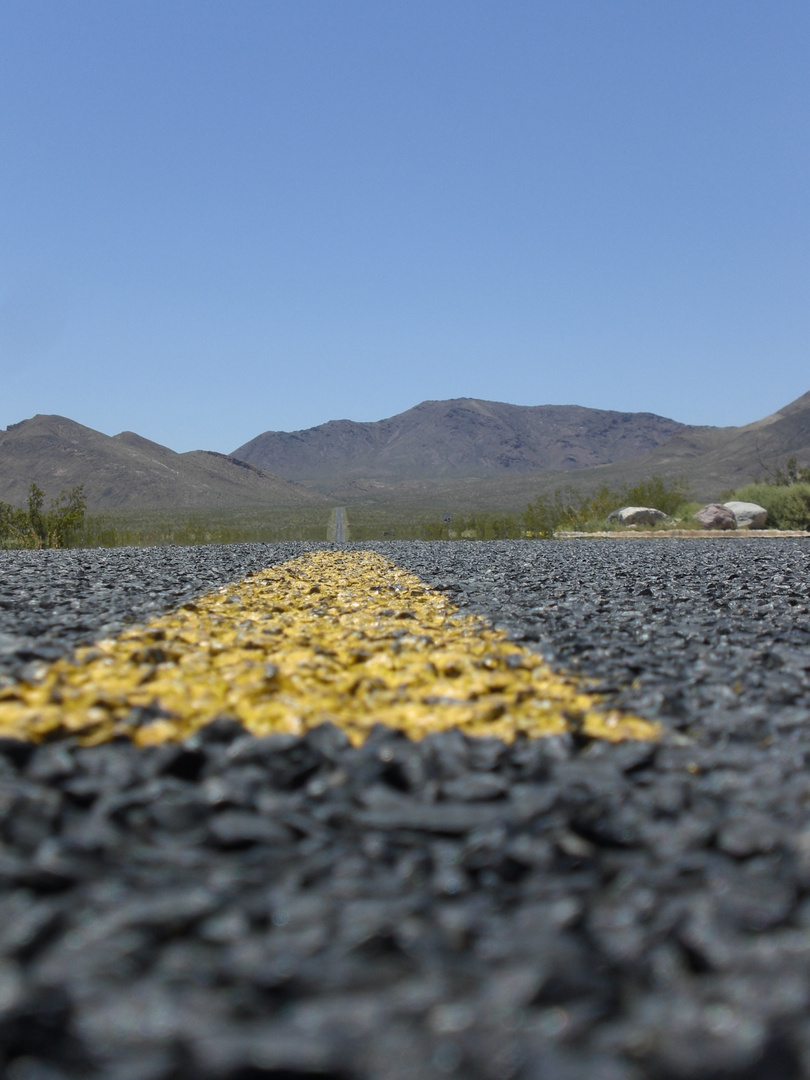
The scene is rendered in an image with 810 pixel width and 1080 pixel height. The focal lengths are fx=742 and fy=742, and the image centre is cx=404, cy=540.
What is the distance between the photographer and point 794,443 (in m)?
143

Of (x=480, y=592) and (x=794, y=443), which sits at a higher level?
(x=794, y=443)

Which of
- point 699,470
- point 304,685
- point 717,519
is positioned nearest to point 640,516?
point 717,519

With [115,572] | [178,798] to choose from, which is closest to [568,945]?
[178,798]

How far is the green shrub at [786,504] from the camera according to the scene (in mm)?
25266

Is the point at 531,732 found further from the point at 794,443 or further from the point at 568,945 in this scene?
the point at 794,443

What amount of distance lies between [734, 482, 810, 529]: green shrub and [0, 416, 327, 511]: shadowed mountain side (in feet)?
315

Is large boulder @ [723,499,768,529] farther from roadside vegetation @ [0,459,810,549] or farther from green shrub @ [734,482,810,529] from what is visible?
roadside vegetation @ [0,459,810,549]

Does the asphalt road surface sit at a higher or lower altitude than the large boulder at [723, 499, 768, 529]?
lower

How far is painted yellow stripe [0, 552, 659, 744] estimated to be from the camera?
3156 mm

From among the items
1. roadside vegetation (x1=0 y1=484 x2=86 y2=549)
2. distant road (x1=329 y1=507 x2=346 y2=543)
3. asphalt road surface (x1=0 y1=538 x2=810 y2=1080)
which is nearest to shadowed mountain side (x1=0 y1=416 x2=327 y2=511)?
distant road (x1=329 y1=507 x2=346 y2=543)

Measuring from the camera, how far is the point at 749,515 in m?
26.2

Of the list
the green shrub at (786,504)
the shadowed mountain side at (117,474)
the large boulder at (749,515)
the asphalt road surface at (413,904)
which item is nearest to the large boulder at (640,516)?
the large boulder at (749,515)

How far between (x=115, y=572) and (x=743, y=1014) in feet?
32.8

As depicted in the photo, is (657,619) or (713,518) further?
(713,518)
